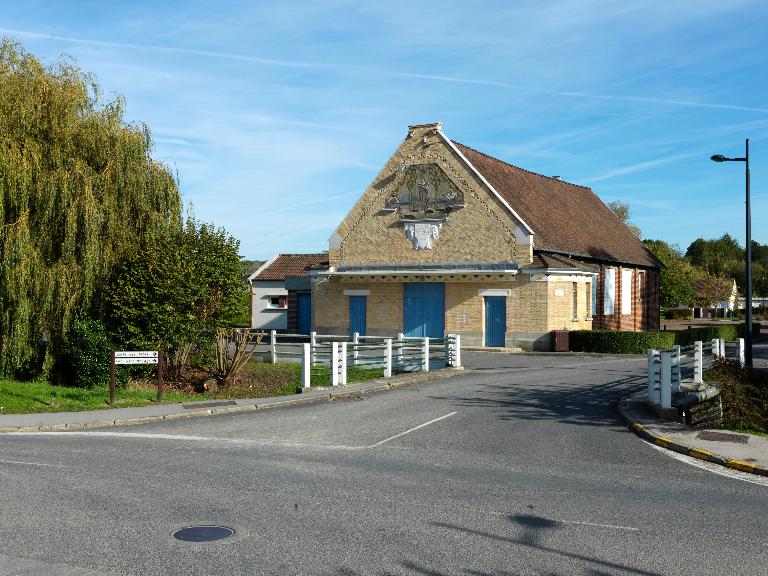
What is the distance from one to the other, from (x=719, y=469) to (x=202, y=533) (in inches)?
320

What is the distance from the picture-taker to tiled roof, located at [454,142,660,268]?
39250mm

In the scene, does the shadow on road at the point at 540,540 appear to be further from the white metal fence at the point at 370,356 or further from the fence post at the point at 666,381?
the white metal fence at the point at 370,356

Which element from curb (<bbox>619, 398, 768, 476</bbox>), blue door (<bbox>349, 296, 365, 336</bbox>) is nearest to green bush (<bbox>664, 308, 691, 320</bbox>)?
blue door (<bbox>349, 296, 365, 336</bbox>)

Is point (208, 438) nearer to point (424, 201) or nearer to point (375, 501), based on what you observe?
point (375, 501)

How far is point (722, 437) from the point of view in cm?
1448

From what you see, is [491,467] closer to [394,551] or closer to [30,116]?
[394,551]

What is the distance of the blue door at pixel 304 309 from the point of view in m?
45.5

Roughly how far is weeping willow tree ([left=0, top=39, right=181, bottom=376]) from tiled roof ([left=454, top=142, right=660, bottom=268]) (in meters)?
20.2

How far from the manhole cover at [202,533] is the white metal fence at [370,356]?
13563mm

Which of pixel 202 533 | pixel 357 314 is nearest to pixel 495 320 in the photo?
pixel 357 314

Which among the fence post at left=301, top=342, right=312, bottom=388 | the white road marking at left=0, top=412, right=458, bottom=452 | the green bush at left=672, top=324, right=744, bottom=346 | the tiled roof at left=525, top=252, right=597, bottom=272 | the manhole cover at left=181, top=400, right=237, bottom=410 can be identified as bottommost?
the white road marking at left=0, top=412, right=458, bottom=452

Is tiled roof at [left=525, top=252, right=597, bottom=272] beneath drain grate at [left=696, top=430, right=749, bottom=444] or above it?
above

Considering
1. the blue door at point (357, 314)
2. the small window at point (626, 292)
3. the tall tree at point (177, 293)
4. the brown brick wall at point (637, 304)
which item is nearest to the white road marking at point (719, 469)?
the tall tree at point (177, 293)

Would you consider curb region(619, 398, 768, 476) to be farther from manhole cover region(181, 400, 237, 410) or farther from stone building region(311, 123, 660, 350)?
stone building region(311, 123, 660, 350)
